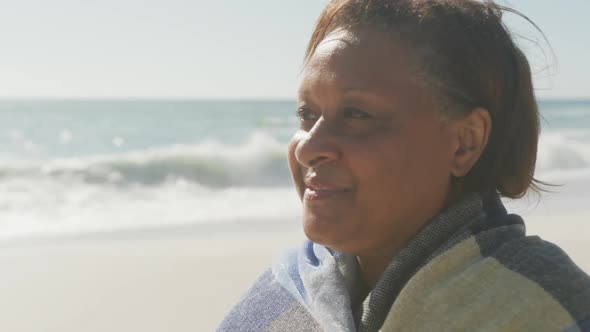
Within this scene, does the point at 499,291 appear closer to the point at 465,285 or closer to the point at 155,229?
the point at 465,285

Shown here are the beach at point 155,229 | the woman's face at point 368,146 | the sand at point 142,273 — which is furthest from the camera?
the beach at point 155,229

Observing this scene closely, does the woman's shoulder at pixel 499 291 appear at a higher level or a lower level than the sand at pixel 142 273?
higher

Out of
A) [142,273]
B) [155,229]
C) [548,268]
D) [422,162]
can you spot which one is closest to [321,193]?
[422,162]

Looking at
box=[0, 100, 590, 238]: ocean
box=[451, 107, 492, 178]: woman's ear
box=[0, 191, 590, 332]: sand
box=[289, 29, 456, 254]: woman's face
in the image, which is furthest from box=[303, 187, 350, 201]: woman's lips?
box=[0, 191, 590, 332]: sand

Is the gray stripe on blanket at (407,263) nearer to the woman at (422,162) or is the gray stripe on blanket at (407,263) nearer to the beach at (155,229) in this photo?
the woman at (422,162)

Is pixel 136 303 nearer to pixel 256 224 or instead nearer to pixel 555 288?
pixel 256 224

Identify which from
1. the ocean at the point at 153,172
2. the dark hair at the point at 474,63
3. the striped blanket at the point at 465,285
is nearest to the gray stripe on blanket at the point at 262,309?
the striped blanket at the point at 465,285

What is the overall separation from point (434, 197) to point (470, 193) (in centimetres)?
8

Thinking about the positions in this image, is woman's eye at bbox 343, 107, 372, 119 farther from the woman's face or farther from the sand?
the sand

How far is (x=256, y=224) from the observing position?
7.04 meters

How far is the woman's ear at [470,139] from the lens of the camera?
4.75 feet

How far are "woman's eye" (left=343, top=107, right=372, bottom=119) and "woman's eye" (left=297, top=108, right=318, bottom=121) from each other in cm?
8

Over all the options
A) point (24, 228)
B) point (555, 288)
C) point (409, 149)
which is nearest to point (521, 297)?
point (555, 288)

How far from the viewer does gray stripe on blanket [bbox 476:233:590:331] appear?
1284 millimetres
